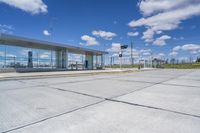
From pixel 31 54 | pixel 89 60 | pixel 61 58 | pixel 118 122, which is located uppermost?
pixel 31 54

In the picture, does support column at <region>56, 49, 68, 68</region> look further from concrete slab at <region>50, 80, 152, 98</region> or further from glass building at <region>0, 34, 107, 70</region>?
concrete slab at <region>50, 80, 152, 98</region>

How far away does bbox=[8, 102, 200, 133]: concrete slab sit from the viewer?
10.3 ft

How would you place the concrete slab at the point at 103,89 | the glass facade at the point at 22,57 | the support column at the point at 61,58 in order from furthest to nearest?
the support column at the point at 61,58 < the glass facade at the point at 22,57 < the concrete slab at the point at 103,89

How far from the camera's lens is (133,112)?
432 cm

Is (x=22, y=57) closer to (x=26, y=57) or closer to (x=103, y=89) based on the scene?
(x=26, y=57)

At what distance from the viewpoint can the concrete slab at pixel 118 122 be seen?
3143mm

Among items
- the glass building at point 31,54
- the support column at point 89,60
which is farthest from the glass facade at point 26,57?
the support column at point 89,60

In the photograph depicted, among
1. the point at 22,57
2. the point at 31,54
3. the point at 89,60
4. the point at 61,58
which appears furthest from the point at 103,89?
the point at 89,60

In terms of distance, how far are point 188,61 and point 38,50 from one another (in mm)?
77374

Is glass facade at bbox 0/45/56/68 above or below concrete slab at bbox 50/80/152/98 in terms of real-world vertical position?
above

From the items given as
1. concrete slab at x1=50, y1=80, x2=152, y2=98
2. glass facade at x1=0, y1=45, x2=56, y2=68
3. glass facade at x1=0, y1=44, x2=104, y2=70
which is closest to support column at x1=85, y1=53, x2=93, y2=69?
glass facade at x1=0, y1=44, x2=104, y2=70

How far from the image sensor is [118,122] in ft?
11.7

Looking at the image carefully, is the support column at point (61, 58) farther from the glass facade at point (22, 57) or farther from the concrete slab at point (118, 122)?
the concrete slab at point (118, 122)

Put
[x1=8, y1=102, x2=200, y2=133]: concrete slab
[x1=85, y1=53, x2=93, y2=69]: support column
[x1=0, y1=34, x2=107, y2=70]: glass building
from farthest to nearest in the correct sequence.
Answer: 1. [x1=85, y1=53, x2=93, y2=69]: support column
2. [x1=0, y1=34, x2=107, y2=70]: glass building
3. [x1=8, y1=102, x2=200, y2=133]: concrete slab
